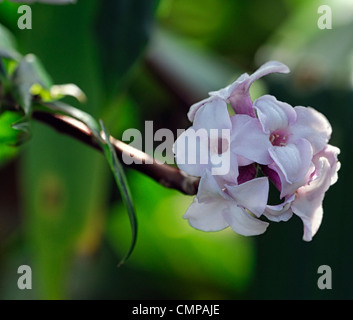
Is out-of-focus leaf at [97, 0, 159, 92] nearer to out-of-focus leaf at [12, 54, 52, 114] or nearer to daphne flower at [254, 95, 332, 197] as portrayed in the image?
out-of-focus leaf at [12, 54, 52, 114]

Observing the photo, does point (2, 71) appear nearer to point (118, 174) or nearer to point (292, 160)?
point (118, 174)

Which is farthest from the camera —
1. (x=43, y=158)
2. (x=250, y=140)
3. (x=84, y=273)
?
(x=84, y=273)

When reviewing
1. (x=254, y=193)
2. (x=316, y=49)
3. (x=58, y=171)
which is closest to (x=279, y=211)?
(x=254, y=193)

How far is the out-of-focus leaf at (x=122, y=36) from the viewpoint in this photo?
68 cm

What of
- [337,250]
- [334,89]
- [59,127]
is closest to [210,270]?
[337,250]

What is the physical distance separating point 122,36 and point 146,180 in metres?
0.43

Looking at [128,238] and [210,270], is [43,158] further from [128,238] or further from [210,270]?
[210,270]

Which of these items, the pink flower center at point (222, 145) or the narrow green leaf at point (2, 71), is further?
the narrow green leaf at point (2, 71)

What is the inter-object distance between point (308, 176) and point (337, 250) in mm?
518

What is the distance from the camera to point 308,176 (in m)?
0.40

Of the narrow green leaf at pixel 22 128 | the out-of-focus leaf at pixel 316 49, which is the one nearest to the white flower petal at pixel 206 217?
the narrow green leaf at pixel 22 128

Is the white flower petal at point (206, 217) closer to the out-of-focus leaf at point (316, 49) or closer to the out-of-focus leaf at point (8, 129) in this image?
the out-of-focus leaf at point (8, 129)

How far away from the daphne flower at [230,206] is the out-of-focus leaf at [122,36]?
0.31 meters

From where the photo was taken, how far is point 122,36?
2.26 feet
